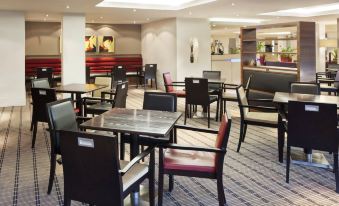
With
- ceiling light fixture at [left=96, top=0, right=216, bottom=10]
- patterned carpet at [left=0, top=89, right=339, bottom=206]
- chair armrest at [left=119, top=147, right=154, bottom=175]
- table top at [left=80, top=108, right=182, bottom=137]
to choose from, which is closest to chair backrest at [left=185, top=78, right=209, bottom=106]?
patterned carpet at [left=0, top=89, right=339, bottom=206]

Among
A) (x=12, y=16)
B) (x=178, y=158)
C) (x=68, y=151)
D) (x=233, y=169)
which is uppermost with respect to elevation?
(x=12, y=16)

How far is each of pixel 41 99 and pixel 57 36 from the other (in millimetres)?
9087

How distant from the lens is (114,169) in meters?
2.12

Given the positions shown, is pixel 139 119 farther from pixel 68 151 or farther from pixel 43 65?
pixel 43 65

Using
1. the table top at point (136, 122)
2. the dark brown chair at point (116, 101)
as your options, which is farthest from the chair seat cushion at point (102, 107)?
the table top at point (136, 122)

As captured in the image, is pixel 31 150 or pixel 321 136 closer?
pixel 321 136

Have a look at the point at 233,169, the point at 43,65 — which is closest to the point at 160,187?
the point at 233,169

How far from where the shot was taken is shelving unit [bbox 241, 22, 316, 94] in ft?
20.8

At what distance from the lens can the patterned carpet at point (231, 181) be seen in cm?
322

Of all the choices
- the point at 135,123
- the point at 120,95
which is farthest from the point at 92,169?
the point at 120,95

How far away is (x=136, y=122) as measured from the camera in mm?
3104

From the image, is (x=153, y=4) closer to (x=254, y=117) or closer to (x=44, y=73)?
(x=44, y=73)

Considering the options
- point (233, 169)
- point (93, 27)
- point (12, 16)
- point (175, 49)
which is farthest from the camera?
point (93, 27)

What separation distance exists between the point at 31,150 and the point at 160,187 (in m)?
2.70
